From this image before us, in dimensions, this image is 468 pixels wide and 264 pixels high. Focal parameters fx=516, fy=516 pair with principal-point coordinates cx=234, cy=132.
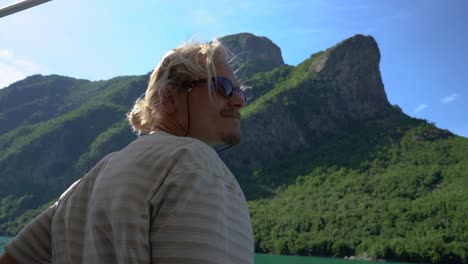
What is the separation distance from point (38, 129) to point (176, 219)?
4018 inches

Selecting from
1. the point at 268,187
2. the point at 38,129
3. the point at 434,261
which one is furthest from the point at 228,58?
the point at 38,129

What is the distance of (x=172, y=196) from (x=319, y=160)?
74368 millimetres

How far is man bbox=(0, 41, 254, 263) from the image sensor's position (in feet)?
2.46

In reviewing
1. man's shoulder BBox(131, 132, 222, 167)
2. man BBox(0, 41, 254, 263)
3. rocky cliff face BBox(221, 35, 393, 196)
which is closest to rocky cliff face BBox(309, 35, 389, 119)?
rocky cliff face BBox(221, 35, 393, 196)

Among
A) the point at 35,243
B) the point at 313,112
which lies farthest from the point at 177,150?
the point at 313,112

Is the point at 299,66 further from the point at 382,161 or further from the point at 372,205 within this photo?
the point at 372,205

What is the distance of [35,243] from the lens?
3.70 ft

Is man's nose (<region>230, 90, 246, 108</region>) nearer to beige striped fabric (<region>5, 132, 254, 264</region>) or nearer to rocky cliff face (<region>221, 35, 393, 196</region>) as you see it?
beige striped fabric (<region>5, 132, 254, 264</region>)

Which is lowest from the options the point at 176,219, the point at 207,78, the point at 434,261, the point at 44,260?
the point at 434,261

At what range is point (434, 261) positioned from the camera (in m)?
43.8

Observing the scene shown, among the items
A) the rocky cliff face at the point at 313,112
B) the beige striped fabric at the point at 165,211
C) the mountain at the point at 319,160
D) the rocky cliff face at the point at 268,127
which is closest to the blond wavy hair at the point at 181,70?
Result: the beige striped fabric at the point at 165,211

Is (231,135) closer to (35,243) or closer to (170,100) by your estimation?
(170,100)

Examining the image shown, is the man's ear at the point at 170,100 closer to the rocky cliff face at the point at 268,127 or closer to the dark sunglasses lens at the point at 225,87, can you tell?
the dark sunglasses lens at the point at 225,87

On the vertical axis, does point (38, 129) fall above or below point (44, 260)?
above
